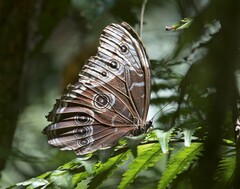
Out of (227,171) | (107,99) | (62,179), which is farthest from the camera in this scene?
(107,99)

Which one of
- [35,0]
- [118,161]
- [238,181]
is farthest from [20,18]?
[238,181]

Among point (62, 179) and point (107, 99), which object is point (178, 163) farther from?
point (107, 99)

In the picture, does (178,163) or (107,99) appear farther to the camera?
(107,99)

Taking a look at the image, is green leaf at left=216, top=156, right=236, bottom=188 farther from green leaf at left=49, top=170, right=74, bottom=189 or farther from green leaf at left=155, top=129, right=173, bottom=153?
green leaf at left=49, top=170, right=74, bottom=189

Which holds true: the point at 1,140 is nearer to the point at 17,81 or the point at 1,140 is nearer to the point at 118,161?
the point at 17,81

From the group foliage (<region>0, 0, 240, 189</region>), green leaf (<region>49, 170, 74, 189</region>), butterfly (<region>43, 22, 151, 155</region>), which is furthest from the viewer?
butterfly (<region>43, 22, 151, 155</region>)

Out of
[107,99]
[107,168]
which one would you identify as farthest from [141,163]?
[107,99]

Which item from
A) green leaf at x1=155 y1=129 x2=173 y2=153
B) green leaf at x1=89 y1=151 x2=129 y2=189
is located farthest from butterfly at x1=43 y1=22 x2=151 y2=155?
green leaf at x1=155 y1=129 x2=173 y2=153

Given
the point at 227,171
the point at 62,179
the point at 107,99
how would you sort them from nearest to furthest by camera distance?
the point at 227,171, the point at 62,179, the point at 107,99
